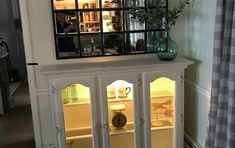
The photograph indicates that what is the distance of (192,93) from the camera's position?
8.14ft

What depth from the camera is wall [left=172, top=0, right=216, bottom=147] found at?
2117 mm

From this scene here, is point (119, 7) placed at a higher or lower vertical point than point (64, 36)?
higher

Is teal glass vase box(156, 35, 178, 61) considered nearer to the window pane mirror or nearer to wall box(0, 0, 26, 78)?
the window pane mirror

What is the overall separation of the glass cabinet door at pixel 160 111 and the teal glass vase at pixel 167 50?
0.17 meters

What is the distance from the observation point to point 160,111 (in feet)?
7.82

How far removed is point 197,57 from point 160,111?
568mm

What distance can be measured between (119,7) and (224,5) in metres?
1.02

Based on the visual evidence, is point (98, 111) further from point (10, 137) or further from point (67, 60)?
point (10, 137)

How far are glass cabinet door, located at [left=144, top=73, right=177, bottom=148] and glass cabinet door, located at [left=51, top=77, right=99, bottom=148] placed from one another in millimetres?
453

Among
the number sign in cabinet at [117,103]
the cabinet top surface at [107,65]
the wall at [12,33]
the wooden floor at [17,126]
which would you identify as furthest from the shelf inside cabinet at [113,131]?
the wall at [12,33]

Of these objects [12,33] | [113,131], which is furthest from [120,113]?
[12,33]

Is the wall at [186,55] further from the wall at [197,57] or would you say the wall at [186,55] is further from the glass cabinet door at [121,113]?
the glass cabinet door at [121,113]

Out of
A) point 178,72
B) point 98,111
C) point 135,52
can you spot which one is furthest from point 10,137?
point 178,72

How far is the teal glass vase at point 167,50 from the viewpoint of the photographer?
2.31 m
